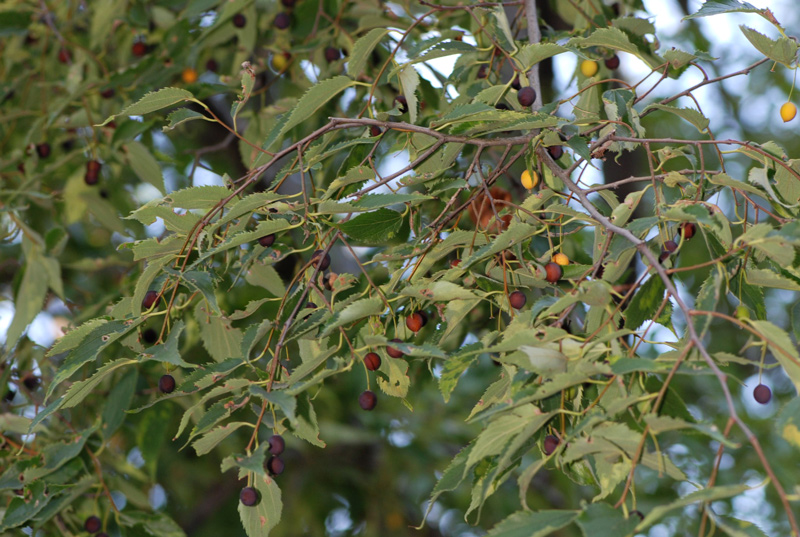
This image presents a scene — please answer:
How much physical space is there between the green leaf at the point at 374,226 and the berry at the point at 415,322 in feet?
0.43

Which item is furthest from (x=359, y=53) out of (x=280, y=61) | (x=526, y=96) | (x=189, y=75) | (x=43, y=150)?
(x=43, y=150)

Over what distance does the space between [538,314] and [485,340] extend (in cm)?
8

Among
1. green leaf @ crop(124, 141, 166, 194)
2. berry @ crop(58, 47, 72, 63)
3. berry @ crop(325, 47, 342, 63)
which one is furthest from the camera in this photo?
berry @ crop(58, 47, 72, 63)

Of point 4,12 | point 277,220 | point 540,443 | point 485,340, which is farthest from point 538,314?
point 4,12

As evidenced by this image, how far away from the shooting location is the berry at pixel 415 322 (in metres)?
1.22

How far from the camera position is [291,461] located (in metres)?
4.32

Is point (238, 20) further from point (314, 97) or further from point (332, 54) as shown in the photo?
point (314, 97)

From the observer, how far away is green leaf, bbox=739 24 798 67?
3.67 ft

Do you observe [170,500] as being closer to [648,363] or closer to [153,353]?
[153,353]

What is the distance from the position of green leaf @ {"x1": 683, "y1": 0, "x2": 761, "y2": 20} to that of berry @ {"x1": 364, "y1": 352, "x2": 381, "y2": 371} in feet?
2.17

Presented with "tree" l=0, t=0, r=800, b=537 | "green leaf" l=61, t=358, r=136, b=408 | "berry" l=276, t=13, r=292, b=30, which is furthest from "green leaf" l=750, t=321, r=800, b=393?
"berry" l=276, t=13, r=292, b=30

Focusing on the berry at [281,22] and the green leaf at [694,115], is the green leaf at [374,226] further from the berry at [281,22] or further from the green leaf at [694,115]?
the berry at [281,22]

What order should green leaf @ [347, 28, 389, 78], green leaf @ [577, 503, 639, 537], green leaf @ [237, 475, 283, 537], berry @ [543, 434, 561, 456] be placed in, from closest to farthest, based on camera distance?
green leaf @ [577, 503, 639, 537] → berry @ [543, 434, 561, 456] → green leaf @ [237, 475, 283, 537] → green leaf @ [347, 28, 389, 78]

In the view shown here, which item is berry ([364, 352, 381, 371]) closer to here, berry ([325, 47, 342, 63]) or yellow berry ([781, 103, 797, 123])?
yellow berry ([781, 103, 797, 123])
